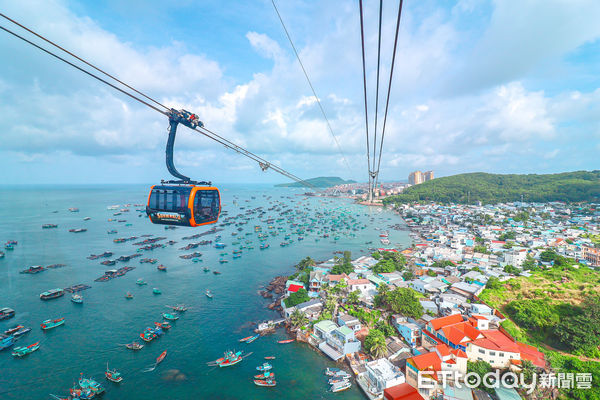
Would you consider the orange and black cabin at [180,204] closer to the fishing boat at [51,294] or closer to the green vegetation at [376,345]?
the green vegetation at [376,345]

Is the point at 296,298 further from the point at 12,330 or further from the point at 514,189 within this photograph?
the point at 514,189

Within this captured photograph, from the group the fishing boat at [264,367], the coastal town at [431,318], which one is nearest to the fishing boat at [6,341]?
the coastal town at [431,318]

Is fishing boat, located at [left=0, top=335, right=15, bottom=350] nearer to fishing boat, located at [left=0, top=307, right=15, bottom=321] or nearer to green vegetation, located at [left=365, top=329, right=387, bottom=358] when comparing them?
fishing boat, located at [left=0, top=307, right=15, bottom=321]

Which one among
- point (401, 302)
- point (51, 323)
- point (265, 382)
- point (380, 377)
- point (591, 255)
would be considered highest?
point (591, 255)

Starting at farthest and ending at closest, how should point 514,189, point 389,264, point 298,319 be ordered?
point 514,189 → point 389,264 → point 298,319

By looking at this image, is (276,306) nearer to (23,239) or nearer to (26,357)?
(26,357)

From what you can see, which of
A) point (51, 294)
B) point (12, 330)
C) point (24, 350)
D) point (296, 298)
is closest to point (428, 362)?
point (296, 298)

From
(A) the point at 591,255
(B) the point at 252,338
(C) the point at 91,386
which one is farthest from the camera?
(A) the point at 591,255
